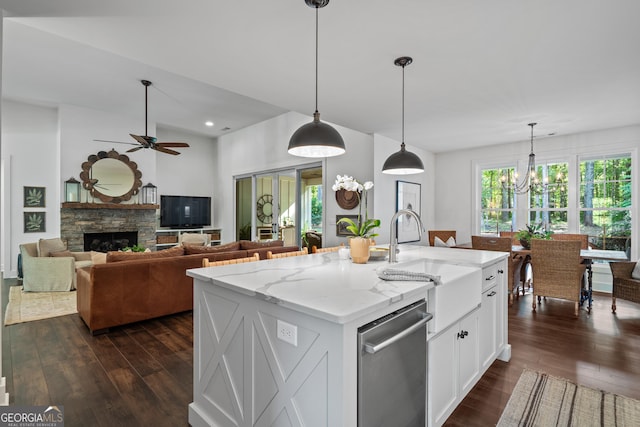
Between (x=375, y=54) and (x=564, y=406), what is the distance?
9.41 feet

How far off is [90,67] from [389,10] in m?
4.32

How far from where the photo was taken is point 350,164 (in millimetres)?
5316

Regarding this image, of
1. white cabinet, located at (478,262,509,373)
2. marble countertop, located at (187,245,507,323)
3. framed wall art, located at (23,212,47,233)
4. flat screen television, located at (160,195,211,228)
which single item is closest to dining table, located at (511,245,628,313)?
white cabinet, located at (478,262,509,373)

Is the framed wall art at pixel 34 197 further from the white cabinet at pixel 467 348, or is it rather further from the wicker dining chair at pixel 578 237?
the wicker dining chair at pixel 578 237

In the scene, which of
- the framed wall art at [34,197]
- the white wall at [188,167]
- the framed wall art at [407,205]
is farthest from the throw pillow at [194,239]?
the framed wall art at [407,205]

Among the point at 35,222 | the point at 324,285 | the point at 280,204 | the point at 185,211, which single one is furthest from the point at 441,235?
the point at 35,222

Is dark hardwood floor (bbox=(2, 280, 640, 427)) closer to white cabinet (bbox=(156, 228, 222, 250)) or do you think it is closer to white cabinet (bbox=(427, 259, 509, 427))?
white cabinet (bbox=(427, 259, 509, 427))

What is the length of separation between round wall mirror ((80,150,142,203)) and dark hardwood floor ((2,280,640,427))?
135 inches

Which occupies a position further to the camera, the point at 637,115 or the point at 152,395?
the point at 637,115

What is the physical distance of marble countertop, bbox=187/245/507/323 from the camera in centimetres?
123

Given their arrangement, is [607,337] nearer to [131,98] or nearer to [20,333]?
[20,333]

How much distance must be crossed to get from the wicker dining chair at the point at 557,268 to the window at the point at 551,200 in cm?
175

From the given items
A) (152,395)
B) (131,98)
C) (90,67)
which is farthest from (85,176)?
(152,395)

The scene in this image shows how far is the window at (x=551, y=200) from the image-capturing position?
5.38 meters
